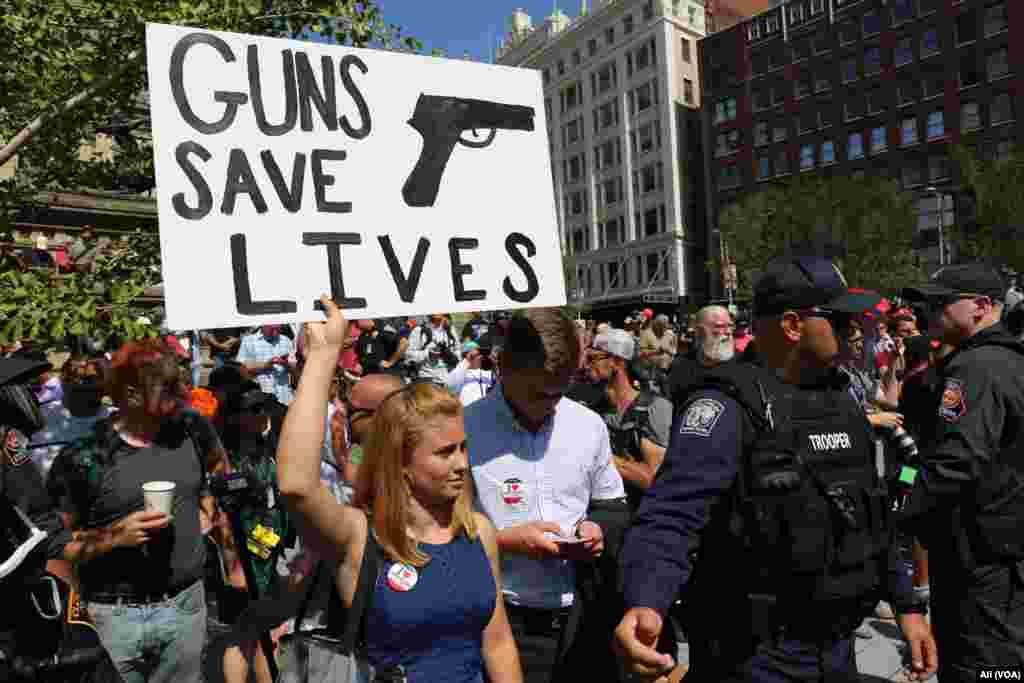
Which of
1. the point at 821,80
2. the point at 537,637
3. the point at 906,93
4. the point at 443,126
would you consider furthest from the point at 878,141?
the point at 537,637

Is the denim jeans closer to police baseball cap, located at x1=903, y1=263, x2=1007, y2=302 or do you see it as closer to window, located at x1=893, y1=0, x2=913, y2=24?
police baseball cap, located at x1=903, y1=263, x2=1007, y2=302

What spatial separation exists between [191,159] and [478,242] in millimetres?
971

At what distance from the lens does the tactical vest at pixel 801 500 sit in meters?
2.23

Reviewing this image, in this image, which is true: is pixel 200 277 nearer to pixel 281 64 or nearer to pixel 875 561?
pixel 281 64

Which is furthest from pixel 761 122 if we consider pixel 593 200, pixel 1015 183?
pixel 1015 183

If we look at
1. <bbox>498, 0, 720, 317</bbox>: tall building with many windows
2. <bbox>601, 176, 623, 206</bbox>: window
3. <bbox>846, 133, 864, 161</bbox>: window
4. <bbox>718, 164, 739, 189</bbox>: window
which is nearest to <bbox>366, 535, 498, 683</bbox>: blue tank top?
<bbox>498, 0, 720, 317</bbox>: tall building with many windows

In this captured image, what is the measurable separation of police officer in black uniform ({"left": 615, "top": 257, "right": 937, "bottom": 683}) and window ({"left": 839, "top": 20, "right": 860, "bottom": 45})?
6293 cm

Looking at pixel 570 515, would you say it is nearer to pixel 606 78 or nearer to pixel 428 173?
pixel 428 173

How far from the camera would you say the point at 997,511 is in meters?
3.15

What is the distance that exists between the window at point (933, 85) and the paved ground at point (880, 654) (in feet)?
185

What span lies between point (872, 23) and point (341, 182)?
63.0 meters

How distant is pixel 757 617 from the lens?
222 centimetres

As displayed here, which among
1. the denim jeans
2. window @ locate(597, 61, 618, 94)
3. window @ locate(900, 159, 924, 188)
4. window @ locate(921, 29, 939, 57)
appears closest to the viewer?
the denim jeans

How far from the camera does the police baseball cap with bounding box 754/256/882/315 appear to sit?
96.7 inches
